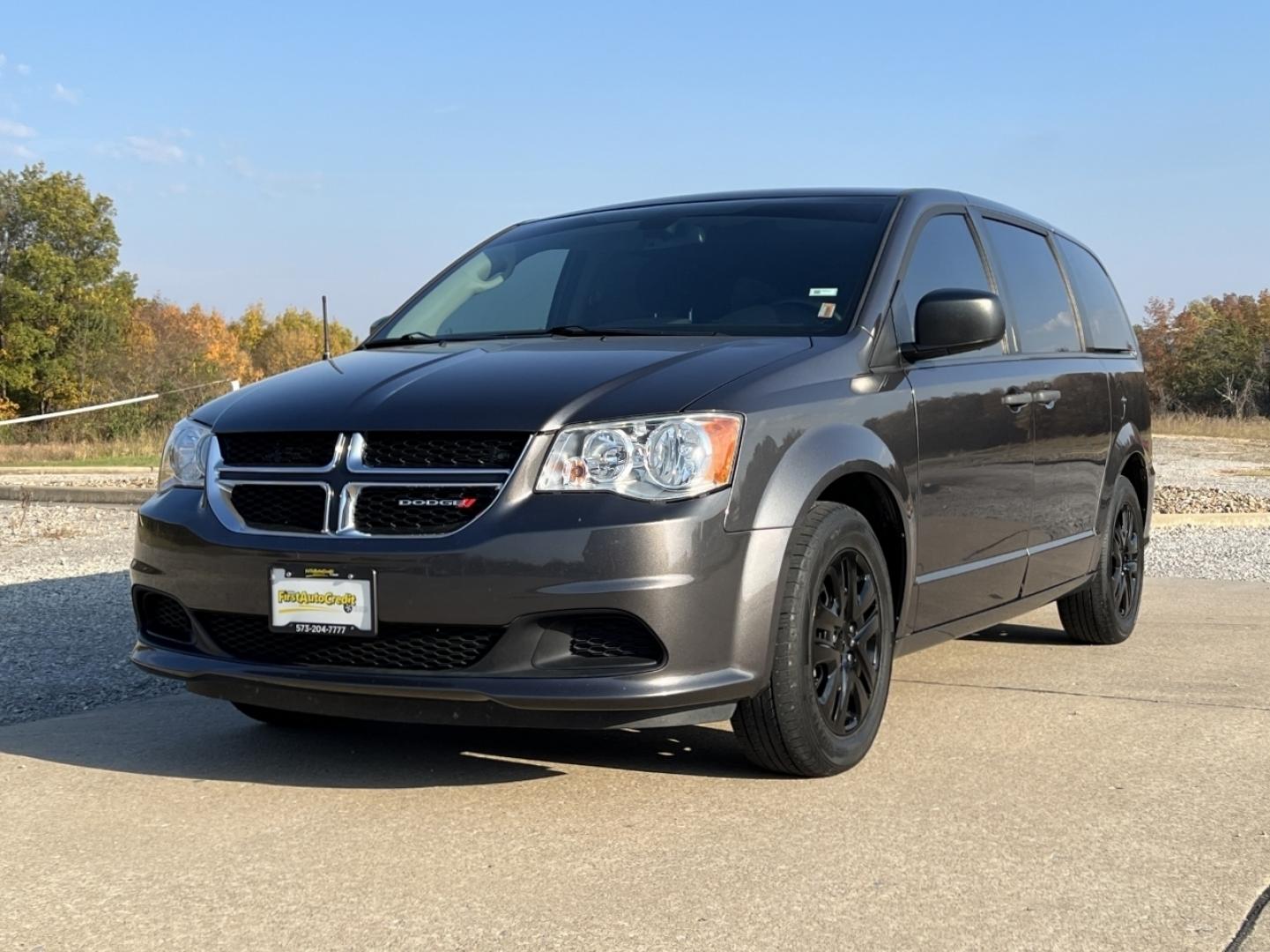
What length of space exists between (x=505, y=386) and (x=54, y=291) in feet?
186

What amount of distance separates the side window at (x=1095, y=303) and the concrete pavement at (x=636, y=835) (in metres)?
1.97

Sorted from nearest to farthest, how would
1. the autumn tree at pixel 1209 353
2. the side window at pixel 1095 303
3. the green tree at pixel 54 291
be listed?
the side window at pixel 1095 303 → the green tree at pixel 54 291 → the autumn tree at pixel 1209 353

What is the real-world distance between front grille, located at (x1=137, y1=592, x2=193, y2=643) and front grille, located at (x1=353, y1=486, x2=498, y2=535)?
796mm

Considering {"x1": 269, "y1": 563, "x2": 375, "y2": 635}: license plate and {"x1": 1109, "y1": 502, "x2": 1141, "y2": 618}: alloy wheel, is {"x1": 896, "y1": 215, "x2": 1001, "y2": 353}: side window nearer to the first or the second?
{"x1": 1109, "y1": 502, "x2": 1141, "y2": 618}: alloy wheel

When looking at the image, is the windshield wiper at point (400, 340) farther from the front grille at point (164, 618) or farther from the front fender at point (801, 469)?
the front fender at point (801, 469)

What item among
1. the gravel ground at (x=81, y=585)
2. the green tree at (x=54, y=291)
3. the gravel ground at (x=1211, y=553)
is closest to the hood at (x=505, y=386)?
the gravel ground at (x=81, y=585)

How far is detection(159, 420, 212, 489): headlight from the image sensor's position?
14.5 ft

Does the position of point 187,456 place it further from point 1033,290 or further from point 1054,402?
point 1033,290

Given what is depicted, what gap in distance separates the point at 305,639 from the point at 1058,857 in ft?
6.68

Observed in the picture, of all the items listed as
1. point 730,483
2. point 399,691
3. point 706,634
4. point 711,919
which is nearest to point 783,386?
point 730,483

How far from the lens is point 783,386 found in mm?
4238

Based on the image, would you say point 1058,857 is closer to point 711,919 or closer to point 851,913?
point 851,913

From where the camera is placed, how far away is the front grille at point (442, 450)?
3918mm

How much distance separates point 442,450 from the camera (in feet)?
13.0
